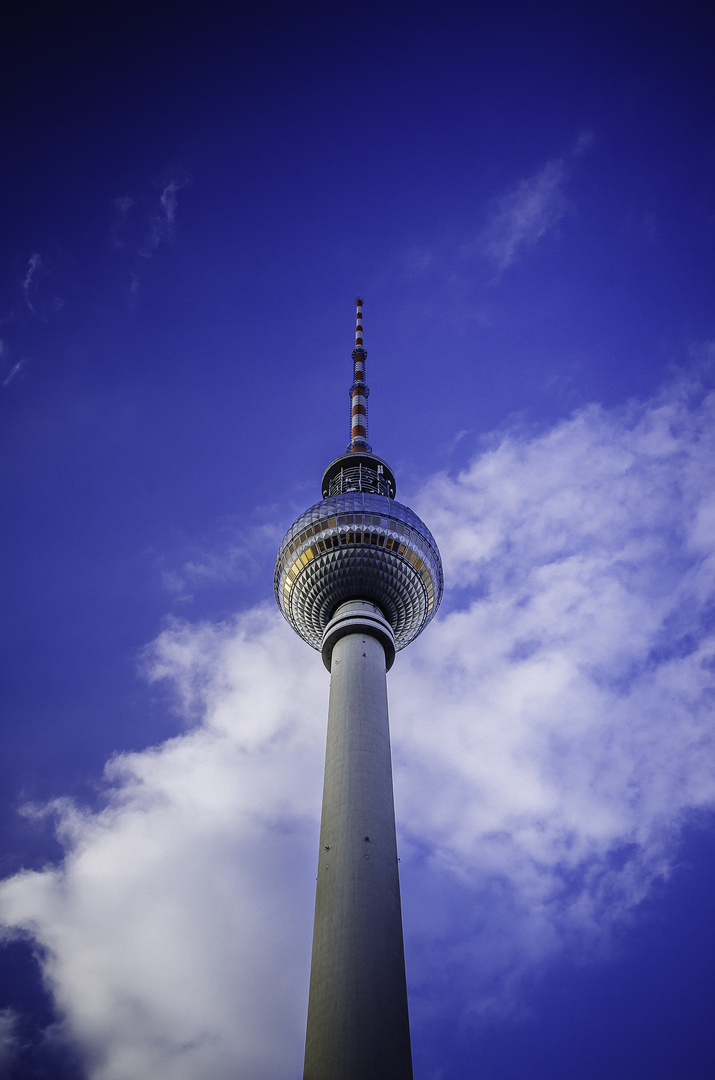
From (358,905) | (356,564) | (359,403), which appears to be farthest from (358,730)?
(359,403)

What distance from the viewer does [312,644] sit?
144 feet

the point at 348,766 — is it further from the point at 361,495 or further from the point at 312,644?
the point at 361,495

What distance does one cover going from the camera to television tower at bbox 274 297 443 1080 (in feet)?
77.0

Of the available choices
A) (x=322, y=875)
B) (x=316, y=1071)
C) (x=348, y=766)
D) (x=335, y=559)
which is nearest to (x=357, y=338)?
(x=335, y=559)

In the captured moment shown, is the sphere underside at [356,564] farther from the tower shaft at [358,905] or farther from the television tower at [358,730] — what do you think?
the tower shaft at [358,905]

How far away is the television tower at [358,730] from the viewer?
2348 cm

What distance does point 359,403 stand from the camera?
56750 mm

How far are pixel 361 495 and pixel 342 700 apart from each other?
44.9 feet

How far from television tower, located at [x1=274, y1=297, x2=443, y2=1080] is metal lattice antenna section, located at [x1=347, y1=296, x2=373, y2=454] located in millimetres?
180

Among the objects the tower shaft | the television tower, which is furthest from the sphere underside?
the tower shaft

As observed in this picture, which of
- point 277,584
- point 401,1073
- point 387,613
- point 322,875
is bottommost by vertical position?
point 401,1073

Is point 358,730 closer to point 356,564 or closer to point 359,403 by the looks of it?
point 356,564

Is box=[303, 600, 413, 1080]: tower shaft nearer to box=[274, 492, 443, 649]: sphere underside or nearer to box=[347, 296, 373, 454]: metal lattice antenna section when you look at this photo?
box=[274, 492, 443, 649]: sphere underside

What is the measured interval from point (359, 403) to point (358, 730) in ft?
103
